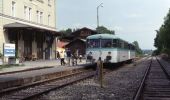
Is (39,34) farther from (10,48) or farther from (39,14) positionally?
(10,48)

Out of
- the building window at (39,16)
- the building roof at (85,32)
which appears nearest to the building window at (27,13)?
the building window at (39,16)

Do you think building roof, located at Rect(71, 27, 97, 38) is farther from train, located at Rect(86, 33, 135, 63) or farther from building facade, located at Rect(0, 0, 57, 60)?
train, located at Rect(86, 33, 135, 63)

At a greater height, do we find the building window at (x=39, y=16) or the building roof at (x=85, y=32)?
the building roof at (x=85, y=32)

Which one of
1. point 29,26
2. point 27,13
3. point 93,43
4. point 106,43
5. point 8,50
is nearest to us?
point 106,43

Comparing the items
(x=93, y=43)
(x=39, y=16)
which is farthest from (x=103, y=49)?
(x=39, y=16)

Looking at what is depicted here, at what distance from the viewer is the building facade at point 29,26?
47122mm

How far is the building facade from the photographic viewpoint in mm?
47122

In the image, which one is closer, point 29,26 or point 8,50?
point 8,50

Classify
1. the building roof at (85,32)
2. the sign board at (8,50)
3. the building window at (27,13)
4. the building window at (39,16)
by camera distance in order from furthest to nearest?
the building roof at (85,32), the building window at (39,16), the building window at (27,13), the sign board at (8,50)

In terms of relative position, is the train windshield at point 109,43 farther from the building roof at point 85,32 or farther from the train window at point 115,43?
the building roof at point 85,32

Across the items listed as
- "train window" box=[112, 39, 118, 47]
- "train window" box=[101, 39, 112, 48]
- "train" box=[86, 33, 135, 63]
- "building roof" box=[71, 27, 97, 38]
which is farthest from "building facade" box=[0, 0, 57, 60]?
"building roof" box=[71, 27, 97, 38]

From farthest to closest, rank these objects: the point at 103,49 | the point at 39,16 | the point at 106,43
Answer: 1. the point at 39,16
2. the point at 106,43
3. the point at 103,49

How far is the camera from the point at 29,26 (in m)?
47.7

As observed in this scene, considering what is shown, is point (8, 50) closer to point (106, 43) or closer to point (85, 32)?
point (106, 43)
